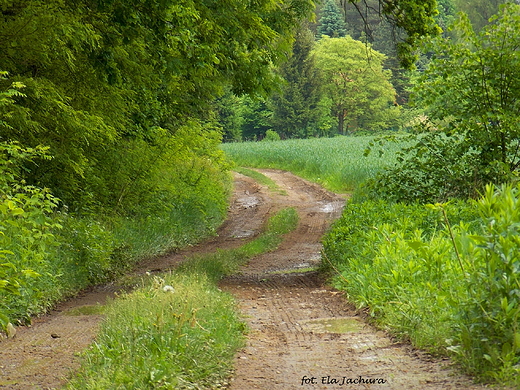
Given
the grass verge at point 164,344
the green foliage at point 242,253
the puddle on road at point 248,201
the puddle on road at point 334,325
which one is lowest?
the puddle on road at point 248,201

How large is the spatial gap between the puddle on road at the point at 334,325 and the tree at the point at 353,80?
5802 cm

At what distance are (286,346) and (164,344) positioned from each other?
1.61 m

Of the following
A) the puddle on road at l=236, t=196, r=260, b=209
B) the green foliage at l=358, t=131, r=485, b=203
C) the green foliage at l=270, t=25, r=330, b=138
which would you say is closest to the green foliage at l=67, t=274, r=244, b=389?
the green foliage at l=358, t=131, r=485, b=203

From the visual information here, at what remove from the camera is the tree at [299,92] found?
195 ft

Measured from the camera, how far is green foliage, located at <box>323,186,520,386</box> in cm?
462

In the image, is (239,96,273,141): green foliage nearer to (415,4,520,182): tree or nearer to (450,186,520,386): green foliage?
(415,4,520,182): tree

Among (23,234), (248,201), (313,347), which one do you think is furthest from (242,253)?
(248,201)

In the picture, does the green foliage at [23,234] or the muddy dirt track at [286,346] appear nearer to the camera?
the muddy dirt track at [286,346]

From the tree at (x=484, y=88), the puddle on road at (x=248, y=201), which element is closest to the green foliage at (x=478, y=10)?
the puddle on road at (x=248, y=201)

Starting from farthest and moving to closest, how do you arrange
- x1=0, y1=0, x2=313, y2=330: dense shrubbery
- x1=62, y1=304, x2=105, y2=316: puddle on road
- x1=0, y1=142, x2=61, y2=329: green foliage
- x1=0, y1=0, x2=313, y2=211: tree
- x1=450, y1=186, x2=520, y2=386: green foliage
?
1. x1=0, y1=0, x2=313, y2=211: tree
2. x1=0, y1=0, x2=313, y2=330: dense shrubbery
3. x1=62, y1=304, x2=105, y2=316: puddle on road
4. x1=0, y1=142, x2=61, y2=329: green foliage
5. x1=450, y1=186, x2=520, y2=386: green foliage

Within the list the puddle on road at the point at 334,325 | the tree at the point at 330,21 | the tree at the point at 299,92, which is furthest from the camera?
the tree at the point at 330,21

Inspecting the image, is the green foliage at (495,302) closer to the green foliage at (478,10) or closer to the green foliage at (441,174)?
the green foliage at (441,174)

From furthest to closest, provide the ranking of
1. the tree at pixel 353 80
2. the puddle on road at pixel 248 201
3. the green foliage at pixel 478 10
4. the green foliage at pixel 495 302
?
the green foliage at pixel 478 10
the tree at pixel 353 80
the puddle on road at pixel 248 201
the green foliage at pixel 495 302

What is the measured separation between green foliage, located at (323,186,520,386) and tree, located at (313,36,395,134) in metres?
56.4
